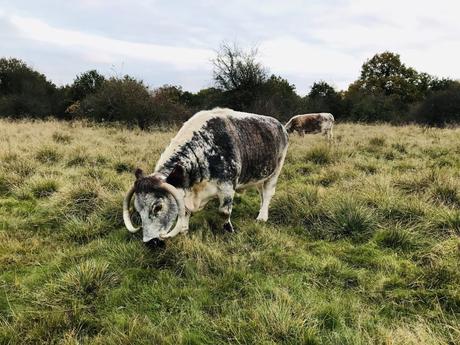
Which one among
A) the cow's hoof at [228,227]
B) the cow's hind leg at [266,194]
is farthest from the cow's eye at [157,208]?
the cow's hind leg at [266,194]

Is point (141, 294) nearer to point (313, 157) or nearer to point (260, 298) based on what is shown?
point (260, 298)

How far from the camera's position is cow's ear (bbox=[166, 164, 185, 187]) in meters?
4.39

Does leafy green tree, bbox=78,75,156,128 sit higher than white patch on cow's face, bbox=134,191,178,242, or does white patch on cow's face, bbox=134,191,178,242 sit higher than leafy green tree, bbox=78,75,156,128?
leafy green tree, bbox=78,75,156,128

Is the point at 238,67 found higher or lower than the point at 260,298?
higher

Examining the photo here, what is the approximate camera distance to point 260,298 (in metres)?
3.51

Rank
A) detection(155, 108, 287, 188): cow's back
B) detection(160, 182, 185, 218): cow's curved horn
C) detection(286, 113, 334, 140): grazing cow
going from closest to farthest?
detection(160, 182, 185, 218): cow's curved horn → detection(155, 108, 287, 188): cow's back → detection(286, 113, 334, 140): grazing cow

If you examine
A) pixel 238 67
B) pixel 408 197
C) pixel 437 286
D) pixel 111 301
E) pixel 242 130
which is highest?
pixel 238 67

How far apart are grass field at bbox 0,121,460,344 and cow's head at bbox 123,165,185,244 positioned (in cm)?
30

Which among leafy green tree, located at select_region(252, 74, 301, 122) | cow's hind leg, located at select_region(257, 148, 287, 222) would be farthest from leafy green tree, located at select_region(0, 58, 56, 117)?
cow's hind leg, located at select_region(257, 148, 287, 222)

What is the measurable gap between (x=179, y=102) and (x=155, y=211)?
28.5 metres

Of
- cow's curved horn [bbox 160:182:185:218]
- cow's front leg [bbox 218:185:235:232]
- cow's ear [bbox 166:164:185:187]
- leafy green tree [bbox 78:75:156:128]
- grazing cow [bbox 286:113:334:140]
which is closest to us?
cow's curved horn [bbox 160:182:185:218]

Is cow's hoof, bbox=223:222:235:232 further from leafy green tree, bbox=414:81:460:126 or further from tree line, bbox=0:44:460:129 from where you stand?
leafy green tree, bbox=414:81:460:126

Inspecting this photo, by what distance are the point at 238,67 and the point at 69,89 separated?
47.4 ft

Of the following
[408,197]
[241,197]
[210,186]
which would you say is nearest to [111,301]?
[210,186]
